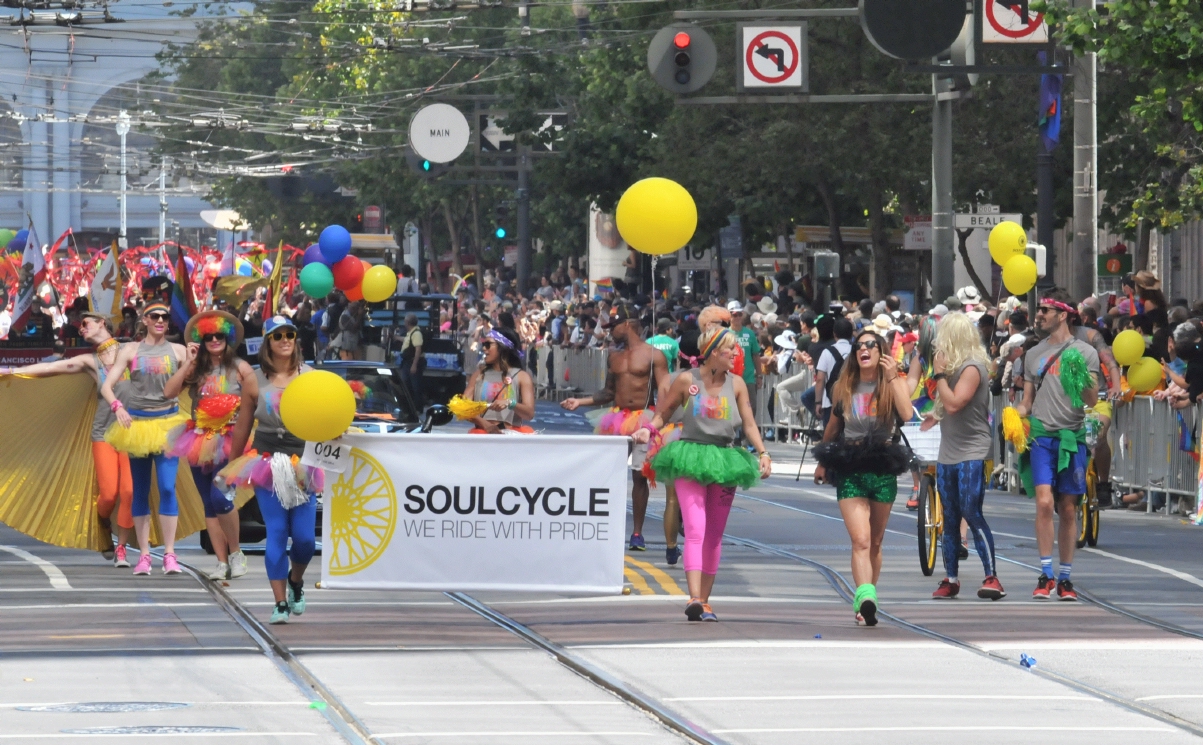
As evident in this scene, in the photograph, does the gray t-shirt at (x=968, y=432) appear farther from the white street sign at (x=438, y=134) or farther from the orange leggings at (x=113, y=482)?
the white street sign at (x=438, y=134)

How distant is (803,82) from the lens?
25500 millimetres

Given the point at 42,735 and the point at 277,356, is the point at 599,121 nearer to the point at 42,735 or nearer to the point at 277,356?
the point at 277,356

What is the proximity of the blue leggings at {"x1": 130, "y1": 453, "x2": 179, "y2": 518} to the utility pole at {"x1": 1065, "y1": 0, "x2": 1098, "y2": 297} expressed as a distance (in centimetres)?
1169

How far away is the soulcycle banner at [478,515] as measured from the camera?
12336 mm

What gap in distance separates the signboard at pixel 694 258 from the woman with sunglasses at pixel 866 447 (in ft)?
121

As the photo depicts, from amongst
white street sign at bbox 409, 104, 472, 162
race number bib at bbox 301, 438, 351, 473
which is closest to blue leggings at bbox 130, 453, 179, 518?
race number bib at bbox 301, 438, 351, 473

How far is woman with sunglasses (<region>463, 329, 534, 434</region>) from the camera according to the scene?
15.8 m

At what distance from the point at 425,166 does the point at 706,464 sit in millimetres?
27627

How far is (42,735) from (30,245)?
16298mm

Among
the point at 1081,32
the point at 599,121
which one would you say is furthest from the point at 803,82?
the point at 599,121

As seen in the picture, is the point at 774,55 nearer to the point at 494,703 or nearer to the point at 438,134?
the point at 438,134

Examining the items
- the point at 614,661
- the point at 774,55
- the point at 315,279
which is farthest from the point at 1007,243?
the point at 614,661

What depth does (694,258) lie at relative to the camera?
53.4 meters

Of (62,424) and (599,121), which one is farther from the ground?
(599,121)
